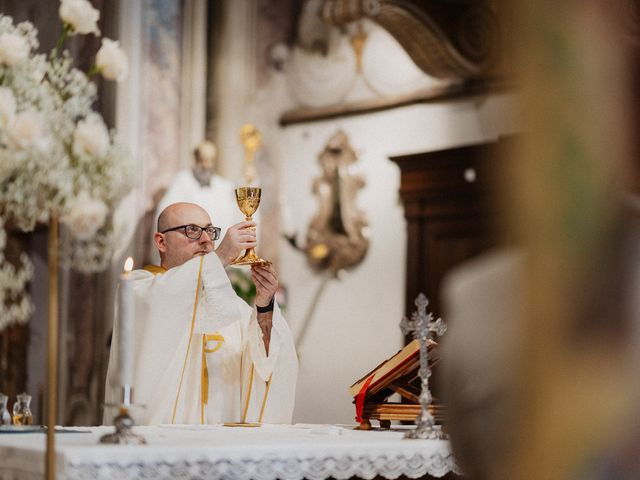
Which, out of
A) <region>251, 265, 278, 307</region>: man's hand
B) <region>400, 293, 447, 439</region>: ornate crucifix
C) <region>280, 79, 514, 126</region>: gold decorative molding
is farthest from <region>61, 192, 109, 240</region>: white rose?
<region>280, 79, 514, 126</region>: gold decorative molding

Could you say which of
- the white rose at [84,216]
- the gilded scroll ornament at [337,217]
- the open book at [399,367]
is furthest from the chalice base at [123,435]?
the gilded scroll ornament at [337,217]

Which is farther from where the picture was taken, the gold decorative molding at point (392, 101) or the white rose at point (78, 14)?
the gold decorative molding at point (392, 101)

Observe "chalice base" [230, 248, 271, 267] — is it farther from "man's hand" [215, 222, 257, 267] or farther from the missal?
the missal

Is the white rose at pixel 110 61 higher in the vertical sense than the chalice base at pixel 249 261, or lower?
higher

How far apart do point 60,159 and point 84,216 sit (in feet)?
0.67

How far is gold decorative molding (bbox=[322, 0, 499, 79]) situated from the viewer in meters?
6.94

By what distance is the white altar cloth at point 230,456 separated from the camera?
274cm

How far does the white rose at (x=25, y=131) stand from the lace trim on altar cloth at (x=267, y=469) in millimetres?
828

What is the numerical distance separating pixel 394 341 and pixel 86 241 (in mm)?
6197

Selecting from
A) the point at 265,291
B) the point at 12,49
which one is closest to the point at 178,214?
the point at 265,291

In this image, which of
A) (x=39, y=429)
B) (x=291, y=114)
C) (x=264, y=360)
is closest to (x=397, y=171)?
(x=291, y=114)

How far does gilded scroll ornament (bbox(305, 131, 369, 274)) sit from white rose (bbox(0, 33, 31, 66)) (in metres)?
6.25

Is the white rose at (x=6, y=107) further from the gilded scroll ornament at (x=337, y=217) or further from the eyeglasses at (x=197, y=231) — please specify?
the gilded scroll ornament at (x=337, y=217)

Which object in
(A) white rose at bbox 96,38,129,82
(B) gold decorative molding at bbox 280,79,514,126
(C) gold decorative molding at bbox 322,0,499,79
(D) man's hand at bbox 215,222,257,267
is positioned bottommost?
(D) man's hand at bbox 215,222,257,267
